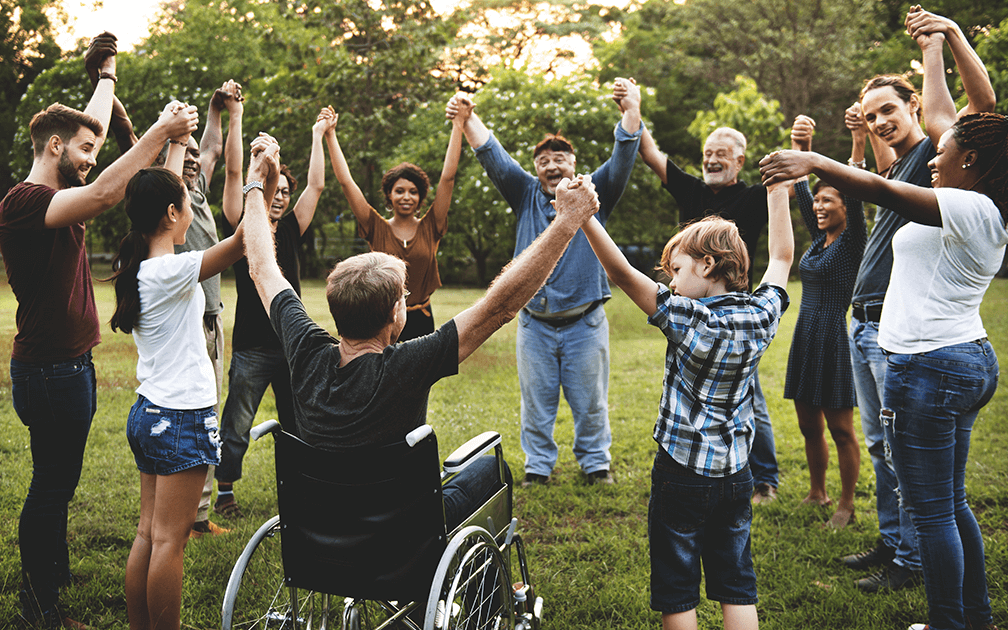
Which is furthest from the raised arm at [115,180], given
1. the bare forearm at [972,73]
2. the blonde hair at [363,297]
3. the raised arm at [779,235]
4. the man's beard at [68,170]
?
the bare forearm at [972,73]

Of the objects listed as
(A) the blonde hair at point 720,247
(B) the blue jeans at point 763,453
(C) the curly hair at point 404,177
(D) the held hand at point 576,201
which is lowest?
(B) the blue jeans at point 763,453

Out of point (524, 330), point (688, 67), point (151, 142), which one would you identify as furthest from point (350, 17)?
point (151, 142)

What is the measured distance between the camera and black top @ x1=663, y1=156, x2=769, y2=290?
4.19 metres

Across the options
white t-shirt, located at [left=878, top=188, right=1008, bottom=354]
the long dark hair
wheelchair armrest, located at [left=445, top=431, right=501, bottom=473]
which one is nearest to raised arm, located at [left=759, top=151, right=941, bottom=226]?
white t-shirt, located at [left=878, top=188, right=1008, bottom=354]

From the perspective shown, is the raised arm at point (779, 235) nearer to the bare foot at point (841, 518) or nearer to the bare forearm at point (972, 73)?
the bare forearm at point (972, 73)

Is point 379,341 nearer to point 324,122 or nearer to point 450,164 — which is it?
point 324,122

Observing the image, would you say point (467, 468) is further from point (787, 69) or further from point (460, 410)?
point (787, 69)

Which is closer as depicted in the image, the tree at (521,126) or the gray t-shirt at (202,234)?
the gray t-shirt at (202,234)

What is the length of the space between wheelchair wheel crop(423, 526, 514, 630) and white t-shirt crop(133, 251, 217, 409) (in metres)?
1.09

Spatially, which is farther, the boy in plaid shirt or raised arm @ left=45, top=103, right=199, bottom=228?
raised arm @ left=45, top=103, right=199, bottom=228

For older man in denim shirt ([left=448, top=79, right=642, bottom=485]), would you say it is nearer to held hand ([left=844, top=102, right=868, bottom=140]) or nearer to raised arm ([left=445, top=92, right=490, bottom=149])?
raised arm ([left=445, top=92, right=490, bottom=149])

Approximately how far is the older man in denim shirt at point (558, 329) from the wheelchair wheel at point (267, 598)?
70.4 inches

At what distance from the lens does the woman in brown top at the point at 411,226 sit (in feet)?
14.0

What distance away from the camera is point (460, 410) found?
6.82m
